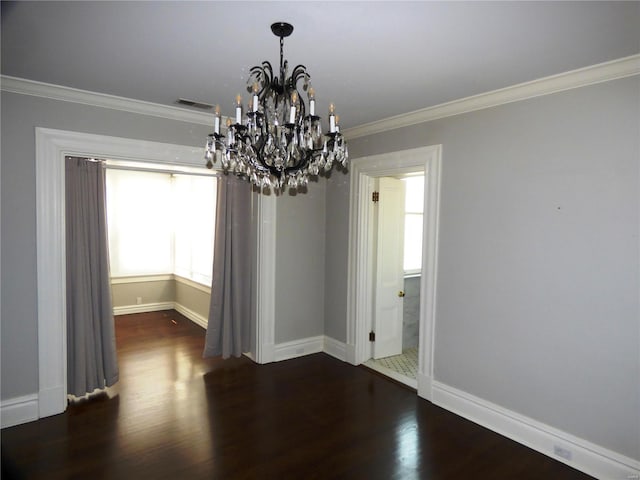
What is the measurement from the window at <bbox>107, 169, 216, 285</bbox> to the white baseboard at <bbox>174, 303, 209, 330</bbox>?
551 millimetres

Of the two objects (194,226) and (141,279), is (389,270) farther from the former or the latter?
(141,279)

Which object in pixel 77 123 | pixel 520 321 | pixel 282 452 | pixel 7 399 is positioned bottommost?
pixel 282 452

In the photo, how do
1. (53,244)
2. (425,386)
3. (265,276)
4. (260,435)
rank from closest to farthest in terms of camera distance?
(260,435), (53,244), (425,386), (265,276)

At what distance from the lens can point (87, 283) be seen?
3607 millimetres

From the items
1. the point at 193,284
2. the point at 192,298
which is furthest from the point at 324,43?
the point at 192,298

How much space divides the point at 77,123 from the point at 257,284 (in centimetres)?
234

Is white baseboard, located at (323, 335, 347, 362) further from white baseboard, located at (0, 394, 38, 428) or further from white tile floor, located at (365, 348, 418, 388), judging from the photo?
white baseboard, located at (0, 394, 38, 428)

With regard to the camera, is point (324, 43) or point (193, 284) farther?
point (193, 284)

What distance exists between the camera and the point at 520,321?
307cm

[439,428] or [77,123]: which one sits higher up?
[77,123]

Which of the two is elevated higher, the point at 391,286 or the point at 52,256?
the point at 52,256

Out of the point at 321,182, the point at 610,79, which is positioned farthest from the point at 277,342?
Result: the point at 610,79

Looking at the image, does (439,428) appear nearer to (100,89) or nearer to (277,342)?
(277,342)

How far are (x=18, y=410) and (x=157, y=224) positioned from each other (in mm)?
4070
